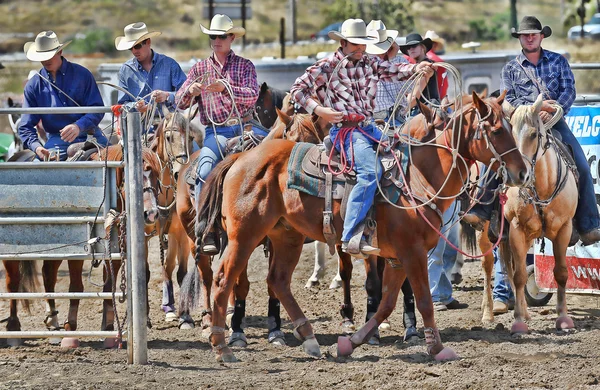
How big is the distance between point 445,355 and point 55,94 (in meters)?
4.45

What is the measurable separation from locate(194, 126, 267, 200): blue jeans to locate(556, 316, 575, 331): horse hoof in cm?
345

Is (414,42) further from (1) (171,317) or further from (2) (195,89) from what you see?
(1) (171,317)

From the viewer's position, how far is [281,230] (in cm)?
838

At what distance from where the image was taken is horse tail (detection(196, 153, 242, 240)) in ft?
26.9

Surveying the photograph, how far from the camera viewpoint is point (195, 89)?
8.73 m

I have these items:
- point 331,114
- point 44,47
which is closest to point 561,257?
point 331,114

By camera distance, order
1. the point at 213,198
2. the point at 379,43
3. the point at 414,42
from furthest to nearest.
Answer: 1. the point at 414,42
2. the point at 379,43
3. the point at 213,198

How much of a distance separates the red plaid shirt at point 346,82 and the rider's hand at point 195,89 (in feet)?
3.74

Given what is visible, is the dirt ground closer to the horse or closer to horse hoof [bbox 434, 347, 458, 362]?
horse hoof [bbox 434, 347, 458, 362]

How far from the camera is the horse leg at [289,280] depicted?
805 centimetres

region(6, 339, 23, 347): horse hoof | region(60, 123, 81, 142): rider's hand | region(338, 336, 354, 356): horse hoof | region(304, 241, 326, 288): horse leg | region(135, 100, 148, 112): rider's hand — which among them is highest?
region(135, 100, 148, 112): rider's hand

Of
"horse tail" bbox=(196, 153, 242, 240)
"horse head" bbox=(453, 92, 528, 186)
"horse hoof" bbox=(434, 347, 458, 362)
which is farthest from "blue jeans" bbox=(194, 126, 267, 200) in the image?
"horse hoof" bbox=(434, 347, 458, 362)

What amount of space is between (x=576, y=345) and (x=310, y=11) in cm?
6690

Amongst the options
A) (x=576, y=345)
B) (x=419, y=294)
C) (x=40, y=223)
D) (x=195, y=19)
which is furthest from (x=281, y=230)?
(x=195, y=19)
